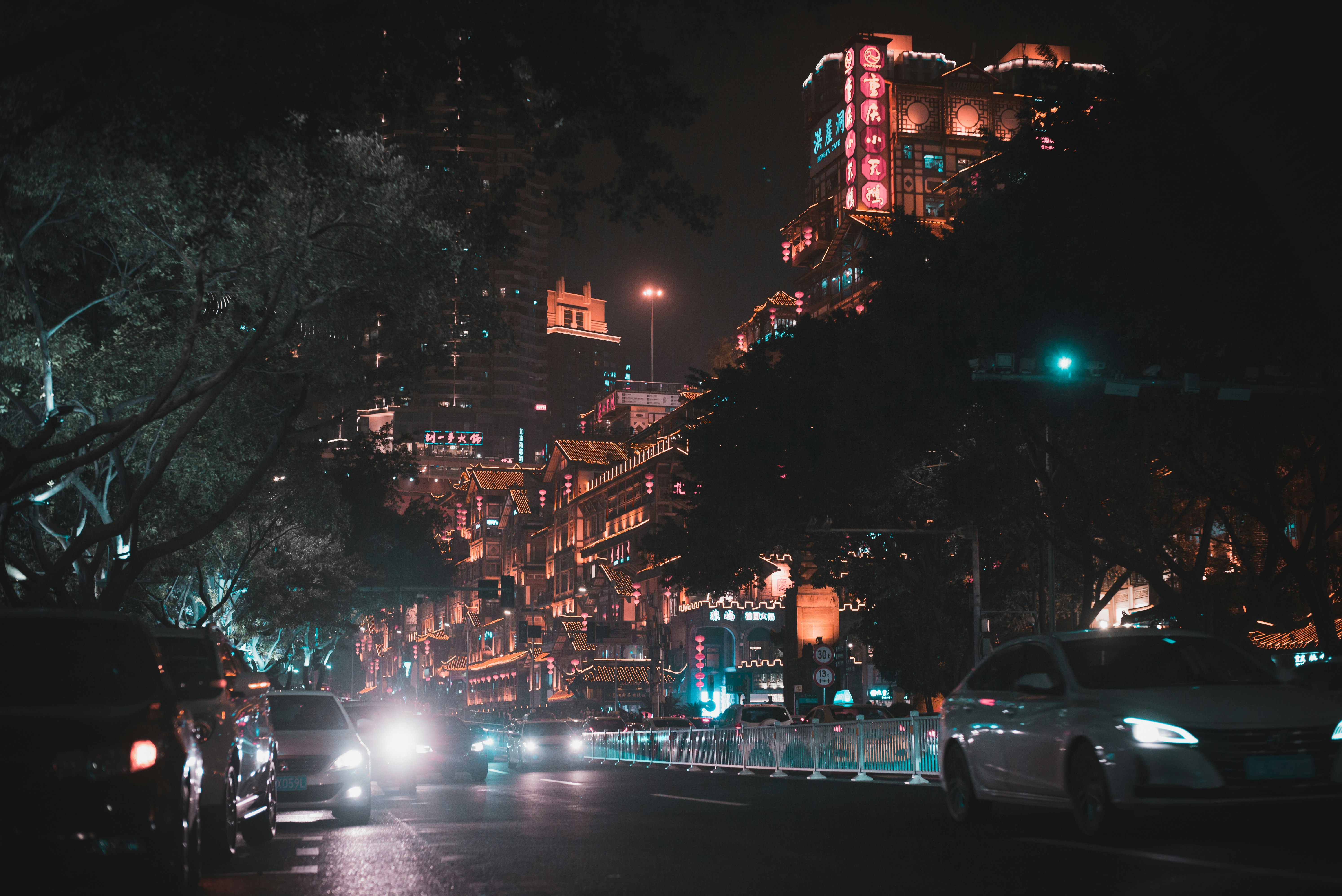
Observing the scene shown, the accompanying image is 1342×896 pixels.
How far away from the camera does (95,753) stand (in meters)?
6.97

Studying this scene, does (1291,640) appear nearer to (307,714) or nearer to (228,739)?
(307,714)

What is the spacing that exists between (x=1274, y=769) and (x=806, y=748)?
18.9 metres

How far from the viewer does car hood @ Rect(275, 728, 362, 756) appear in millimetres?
15578

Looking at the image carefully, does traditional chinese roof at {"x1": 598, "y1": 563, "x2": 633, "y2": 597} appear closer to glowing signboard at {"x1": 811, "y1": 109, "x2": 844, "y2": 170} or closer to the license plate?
glowing signboard at {"x1": 811, "y1": 109, "x2": 844, "y2": 170}

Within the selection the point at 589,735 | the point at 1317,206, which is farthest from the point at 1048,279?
the point at 589,735

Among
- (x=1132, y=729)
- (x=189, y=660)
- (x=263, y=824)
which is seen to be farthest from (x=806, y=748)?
(x=189, y=660)

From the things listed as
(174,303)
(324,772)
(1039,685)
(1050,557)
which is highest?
(174,303)

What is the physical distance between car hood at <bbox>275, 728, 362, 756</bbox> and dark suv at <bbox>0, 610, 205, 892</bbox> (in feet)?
23.9

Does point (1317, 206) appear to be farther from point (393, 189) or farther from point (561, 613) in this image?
point (561, 613)

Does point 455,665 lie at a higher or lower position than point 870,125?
lower

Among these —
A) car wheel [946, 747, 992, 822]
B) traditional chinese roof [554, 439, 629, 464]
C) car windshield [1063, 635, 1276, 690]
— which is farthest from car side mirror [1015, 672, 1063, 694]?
traditional chinese roof [554, 439, 629, 464]

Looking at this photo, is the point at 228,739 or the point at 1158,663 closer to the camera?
the point at 228,739

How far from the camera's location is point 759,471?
39.5 meters

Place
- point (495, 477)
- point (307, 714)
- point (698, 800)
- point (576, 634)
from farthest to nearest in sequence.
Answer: point (495, 477), point (576, 634), point (698, 800), point (307, 714)
